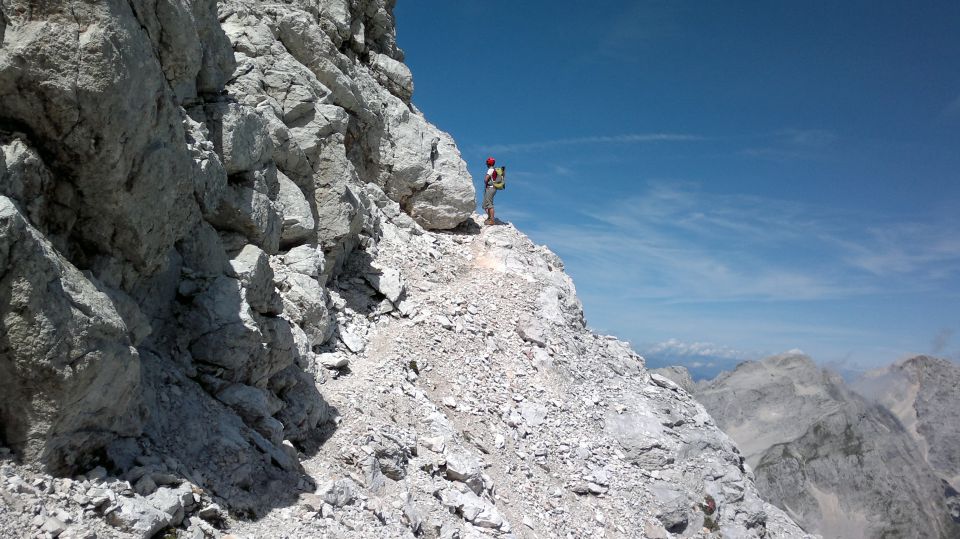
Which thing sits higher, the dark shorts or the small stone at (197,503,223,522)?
the dark shorts

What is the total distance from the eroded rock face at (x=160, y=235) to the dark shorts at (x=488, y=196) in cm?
1310

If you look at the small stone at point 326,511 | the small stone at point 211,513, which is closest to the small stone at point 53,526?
the small stone at point 211,513

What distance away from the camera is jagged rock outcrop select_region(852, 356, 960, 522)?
15688 cm

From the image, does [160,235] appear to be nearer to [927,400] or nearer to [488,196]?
[488,196]

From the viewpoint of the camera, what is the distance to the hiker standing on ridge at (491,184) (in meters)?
34.5

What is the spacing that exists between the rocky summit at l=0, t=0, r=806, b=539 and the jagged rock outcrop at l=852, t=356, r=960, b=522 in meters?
164

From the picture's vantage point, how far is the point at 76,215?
9.31 m

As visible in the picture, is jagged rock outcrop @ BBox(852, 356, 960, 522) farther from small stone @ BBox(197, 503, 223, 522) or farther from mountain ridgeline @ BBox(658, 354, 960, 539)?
small stone @ BBox(197, 503, 223, 522)

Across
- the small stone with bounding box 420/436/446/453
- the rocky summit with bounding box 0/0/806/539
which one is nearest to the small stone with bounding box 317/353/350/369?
the rocky summit with bounding box 0/0/806/539

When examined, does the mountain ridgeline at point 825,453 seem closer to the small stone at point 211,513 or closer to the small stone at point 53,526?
the small stone at point 211,513

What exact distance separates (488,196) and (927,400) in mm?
191517

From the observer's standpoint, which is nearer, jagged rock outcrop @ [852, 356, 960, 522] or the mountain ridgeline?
the mountain ridgeline

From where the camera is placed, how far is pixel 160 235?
10859 mm

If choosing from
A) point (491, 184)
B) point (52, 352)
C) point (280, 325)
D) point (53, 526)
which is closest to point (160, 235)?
point (52, 352)
